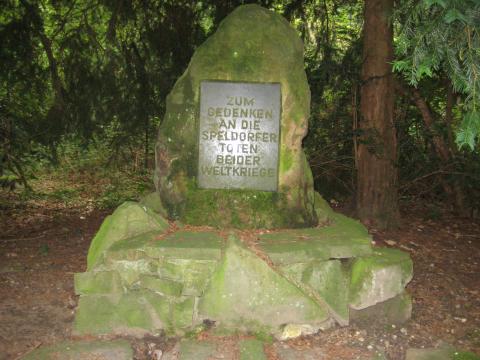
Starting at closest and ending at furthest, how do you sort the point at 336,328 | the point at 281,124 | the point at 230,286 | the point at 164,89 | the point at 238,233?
the point at 230,286
the point at 336,328
the point at 238,233
the point at 281,124
the point at 164,89

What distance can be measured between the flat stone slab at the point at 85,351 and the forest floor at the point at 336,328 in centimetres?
9

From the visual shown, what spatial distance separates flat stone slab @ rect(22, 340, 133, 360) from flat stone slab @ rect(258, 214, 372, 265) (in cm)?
116

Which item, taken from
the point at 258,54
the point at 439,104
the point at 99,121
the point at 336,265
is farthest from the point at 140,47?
the point at 439,104

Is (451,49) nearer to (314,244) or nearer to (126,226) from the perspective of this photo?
(314,244)

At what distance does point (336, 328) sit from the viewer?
349 cm

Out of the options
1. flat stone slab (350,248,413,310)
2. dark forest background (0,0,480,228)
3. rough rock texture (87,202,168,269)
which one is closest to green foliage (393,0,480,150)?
flat stone slab (350,248,413,310)

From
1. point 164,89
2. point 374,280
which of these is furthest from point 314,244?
point 164,89

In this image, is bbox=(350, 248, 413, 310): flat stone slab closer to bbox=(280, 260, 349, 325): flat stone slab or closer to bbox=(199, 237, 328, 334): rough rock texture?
bbox=(280, 260, 349, 325): flat stone slab

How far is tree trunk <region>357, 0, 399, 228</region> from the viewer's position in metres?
5.68

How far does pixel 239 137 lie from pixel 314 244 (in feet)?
3.62

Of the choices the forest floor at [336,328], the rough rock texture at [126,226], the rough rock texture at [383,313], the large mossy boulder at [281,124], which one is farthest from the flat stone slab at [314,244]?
the rough rock texture at [126,226]

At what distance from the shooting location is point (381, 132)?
227 inches

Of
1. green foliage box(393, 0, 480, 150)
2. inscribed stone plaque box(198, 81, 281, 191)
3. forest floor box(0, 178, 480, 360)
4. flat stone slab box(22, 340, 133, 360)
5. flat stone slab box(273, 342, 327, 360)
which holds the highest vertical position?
green foliage box(393, 0, 480, 150)

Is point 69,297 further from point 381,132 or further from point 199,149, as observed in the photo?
point 381,132
